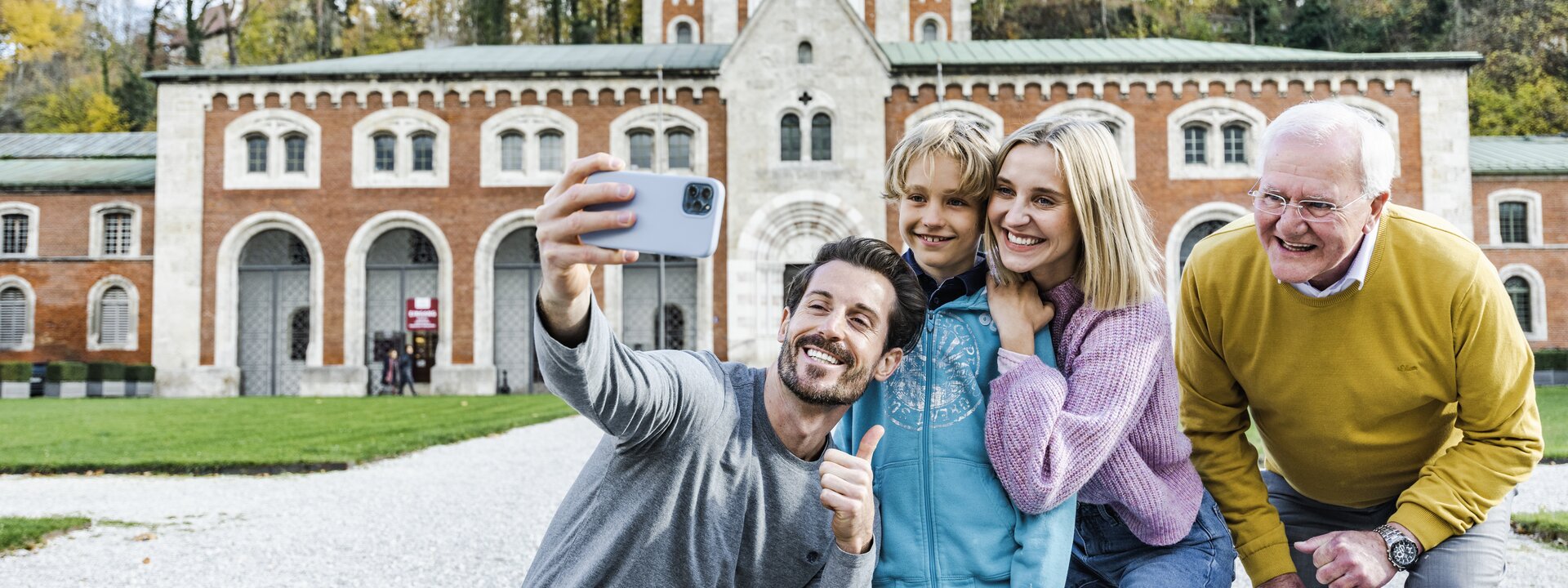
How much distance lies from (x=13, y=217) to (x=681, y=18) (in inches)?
830

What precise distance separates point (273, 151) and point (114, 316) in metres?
7.01

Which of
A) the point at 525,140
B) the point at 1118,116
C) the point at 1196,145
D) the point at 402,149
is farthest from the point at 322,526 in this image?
the point at 1196,145

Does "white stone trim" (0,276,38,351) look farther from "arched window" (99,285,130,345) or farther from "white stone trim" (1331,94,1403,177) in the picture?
"white stone trim" (1331,94,1403,177)

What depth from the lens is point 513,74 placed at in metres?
26.3

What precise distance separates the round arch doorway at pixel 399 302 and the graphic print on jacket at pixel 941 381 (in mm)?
25270

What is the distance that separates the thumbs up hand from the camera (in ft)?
8.04

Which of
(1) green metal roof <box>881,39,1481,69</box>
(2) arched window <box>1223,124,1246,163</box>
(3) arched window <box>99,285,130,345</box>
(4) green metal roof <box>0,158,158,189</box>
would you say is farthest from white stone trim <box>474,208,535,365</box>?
(2) arched window <box>1223,124,1246,163</box>

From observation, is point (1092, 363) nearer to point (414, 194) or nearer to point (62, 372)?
point (414, 194)

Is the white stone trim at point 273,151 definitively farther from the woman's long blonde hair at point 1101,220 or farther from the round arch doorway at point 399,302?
the woman's long blonde hair at point 1101,220

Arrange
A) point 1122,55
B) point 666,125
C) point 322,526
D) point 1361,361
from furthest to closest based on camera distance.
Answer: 1. point 1122,55
2. point 666,125
3. point 322,526
4. point 1361,361

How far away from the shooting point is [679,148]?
2647 centimetres

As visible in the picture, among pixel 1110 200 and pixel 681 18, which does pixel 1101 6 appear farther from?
pixel 1110 200

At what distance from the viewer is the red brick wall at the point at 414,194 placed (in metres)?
26.2

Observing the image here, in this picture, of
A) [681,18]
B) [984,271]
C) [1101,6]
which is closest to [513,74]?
[681,18]
